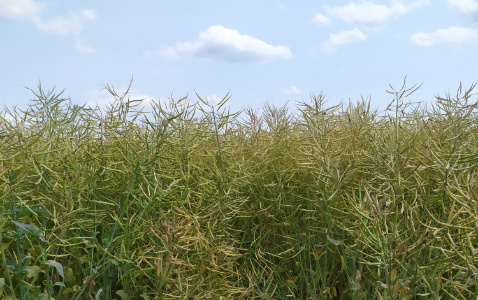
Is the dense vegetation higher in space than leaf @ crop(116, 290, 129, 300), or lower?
higher

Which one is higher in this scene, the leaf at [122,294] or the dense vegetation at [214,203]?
the dense vegetation at [214,203]

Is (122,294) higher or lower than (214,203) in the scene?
lower

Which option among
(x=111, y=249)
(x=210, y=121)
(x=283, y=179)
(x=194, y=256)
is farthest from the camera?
(x=283, y=179)

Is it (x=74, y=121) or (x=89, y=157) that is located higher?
(x=74, y=121)

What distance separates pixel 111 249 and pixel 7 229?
0.49 metres

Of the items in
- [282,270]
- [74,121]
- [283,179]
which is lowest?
[282,270]

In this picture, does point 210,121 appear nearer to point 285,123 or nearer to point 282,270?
point 285,123

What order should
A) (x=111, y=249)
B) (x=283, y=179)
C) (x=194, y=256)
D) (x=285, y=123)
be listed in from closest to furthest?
(x=111, y=249) → (x=194, y=256) → (x=283, y=179) → (x=285, y=123)

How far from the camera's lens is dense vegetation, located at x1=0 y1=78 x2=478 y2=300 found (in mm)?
2199

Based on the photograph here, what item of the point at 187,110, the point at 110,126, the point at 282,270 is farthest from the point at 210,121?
the point at 282,270

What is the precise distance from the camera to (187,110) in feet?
8.33

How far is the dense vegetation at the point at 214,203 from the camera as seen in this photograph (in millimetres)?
2199

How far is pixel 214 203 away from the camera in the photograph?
8.18 feet

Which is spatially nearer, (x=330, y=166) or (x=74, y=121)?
(x=330, y=166)
